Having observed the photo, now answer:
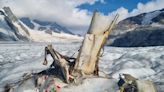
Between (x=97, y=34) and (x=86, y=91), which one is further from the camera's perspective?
(x=97, y=34)

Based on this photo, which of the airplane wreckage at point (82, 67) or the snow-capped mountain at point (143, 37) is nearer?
the airplane wreckage at point (82, 67)

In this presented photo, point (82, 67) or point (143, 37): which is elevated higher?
point (82, 67)

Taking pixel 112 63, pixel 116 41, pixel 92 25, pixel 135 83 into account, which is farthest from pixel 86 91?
pixel 116 41

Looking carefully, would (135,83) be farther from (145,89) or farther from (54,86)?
(54,86)

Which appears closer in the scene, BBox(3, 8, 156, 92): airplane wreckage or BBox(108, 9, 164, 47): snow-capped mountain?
BBox(3, 8, 156, 92): airplane wreckage

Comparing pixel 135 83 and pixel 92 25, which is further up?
pixel 92 25

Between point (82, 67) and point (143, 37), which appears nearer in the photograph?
point (82, 67)

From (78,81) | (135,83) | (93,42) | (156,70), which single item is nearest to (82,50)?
(93,42)

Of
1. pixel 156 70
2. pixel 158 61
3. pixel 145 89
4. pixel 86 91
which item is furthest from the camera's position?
pixel 158 61

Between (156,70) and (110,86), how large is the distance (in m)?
4.12

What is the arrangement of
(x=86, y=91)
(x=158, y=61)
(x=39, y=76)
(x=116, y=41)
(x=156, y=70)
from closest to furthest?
(x=86, y=91), (x=39, y=76), (x=156, y=70), (x=158, y=61), (x=116, y=41)

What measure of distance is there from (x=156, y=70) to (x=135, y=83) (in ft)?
14.7

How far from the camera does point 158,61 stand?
14.3m

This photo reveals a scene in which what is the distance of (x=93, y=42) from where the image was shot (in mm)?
9883
